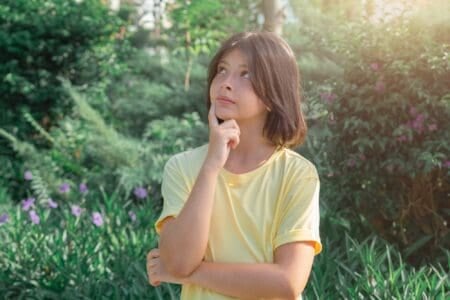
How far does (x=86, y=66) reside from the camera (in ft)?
29.5

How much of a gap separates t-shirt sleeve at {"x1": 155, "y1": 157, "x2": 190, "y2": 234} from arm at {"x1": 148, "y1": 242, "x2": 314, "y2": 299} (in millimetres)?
163

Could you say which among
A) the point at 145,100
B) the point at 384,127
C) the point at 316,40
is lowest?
the point at 145,100

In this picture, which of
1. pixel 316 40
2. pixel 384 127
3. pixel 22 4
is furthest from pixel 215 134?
pixel 22 4

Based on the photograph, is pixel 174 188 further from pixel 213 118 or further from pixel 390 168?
pixel 390 168

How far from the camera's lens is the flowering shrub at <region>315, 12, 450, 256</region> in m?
Answer: 4.14

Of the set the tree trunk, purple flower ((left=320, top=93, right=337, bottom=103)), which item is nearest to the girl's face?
purple flower ((left=320, top=93, right=337, bottom=103))

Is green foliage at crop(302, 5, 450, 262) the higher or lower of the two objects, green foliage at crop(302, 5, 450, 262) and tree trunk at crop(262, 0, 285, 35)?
the lower

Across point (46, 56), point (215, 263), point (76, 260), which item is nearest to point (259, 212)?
Answer: point (215, 263)

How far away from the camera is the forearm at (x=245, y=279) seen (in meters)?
1.86

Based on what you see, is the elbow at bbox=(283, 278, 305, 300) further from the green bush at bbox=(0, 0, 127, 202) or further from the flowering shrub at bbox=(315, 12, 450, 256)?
the green bush at bbox=(0, 0, 127, 202)

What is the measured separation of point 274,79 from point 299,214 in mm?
317

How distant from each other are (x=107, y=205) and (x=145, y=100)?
424cm

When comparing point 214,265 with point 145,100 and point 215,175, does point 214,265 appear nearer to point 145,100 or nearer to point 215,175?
point 215,175

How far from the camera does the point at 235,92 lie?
6.30 ft
